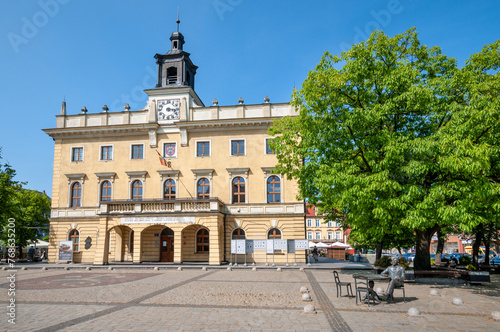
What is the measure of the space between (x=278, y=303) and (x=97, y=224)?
24998 millimetres

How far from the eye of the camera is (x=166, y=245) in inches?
1234

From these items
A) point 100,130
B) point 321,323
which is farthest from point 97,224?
point 321,323

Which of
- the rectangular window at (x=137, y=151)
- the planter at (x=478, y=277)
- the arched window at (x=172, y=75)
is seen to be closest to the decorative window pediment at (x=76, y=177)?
the rectangular window at (x=137, y=151)

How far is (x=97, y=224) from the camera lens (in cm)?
3166

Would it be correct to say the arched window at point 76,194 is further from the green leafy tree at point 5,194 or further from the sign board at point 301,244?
the sign board at point 301,244

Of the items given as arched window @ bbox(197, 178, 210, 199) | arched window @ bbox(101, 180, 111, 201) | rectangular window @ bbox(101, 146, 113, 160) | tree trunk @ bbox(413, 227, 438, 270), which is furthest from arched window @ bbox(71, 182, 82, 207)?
tree trunk @ bbox(413, 227, 438, 270)

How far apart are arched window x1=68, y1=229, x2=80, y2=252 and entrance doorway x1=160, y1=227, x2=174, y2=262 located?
7.49 metres

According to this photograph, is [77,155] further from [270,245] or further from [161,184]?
[270,245]

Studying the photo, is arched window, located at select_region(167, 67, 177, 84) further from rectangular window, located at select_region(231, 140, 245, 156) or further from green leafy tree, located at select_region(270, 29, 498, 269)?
green leafy tree, located at select_region(270, 29, 498, 269)

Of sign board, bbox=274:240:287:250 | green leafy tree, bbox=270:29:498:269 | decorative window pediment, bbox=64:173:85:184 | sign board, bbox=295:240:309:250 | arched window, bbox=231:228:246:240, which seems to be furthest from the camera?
decorative window pediment, bbox=64:173:85:184

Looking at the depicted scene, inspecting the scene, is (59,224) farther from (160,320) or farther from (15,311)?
(160,320)

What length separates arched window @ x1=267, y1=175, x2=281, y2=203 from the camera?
3059 cm

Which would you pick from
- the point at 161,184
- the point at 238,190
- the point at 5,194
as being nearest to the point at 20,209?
the point at 5,194

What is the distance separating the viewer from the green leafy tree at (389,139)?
1388 cm
